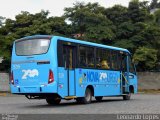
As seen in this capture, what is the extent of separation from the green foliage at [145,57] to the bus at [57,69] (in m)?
16.9

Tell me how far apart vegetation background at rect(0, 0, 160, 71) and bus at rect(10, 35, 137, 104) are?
17.5m

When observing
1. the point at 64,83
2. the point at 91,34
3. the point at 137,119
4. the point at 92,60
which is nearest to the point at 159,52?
the point at 91,34

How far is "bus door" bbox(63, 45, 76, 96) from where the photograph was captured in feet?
69.0

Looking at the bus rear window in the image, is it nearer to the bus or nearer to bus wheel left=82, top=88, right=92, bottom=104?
the bus

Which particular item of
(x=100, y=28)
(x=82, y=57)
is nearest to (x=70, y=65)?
(x=82, y=57)

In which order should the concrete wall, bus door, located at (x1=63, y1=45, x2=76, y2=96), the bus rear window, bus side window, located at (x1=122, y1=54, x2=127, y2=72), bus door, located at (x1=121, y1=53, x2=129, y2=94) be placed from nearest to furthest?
1. the bus rear window
2. bus door, located at (x1=63, y1=45, x2=76, y2=96)
3. bus door, located at (x1=121, y1=53, x2=129, y2=94)
4. bus side window, located at (x1=122, y1=54, x2=127, y2=72)
5. the concrete wall

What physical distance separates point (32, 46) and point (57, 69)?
1781mm

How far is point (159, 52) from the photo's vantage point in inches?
1754

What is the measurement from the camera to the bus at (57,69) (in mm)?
20031

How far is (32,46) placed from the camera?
20781 millimetres

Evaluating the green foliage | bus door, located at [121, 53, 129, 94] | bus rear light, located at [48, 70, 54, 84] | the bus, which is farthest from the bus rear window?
the green foliage

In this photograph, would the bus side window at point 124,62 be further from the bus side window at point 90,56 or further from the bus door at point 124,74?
the bus side window at point 90,56

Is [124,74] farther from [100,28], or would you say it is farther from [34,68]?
[100,28]

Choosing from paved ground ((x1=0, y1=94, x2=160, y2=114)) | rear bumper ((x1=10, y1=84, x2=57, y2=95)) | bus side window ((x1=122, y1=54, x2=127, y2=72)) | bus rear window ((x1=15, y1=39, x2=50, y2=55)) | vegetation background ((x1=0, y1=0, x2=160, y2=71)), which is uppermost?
vegetation background ((x1=0, y1=0, x2=160, y2=71))
